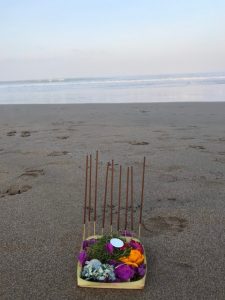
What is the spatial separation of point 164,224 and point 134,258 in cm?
80

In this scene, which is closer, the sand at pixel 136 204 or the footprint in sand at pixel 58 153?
the sand at pixel 136 204

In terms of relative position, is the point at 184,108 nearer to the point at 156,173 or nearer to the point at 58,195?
the point at 156,173

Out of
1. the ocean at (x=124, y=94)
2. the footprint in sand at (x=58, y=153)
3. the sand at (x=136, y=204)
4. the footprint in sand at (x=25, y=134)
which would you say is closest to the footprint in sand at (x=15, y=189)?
the sand at (x=136, y=204)

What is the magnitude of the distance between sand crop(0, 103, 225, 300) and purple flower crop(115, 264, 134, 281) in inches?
4.0

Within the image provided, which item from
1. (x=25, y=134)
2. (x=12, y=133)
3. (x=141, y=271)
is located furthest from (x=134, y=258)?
(x=12, y=133)

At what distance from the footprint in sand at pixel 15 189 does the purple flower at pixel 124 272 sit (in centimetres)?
194

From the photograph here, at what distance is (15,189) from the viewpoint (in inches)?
157

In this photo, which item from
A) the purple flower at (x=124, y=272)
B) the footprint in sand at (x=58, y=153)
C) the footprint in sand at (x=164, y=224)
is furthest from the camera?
the footprint in sand at (x=58, y=153)

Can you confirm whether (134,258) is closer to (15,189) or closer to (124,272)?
(124,272)

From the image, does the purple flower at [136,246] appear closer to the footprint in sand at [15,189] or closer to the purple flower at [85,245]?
the purple flower at [85,245]

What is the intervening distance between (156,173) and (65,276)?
7.33ft

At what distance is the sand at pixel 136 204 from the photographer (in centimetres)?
234

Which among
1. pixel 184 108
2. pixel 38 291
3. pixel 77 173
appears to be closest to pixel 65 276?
pixel 38 291

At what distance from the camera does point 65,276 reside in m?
2.41
